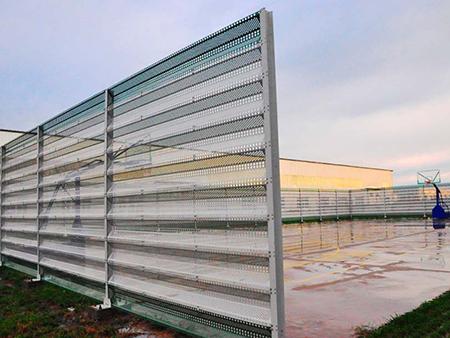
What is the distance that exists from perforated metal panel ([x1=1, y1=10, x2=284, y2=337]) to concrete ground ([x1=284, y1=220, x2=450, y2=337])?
41.1 inches

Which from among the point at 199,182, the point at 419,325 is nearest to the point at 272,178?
the point at 199,182

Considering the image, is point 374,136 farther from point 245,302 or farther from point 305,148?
point 245,302

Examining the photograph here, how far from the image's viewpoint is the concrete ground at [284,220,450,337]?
4.20m

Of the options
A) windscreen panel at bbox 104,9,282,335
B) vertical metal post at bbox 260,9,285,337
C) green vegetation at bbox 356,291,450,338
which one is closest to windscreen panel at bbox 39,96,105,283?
windscreen panel at bbox 104,9,282,335

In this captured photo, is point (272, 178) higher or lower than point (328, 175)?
lower

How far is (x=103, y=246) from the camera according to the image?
5195 millimetres

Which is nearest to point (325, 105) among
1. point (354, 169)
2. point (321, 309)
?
point (321, 309)

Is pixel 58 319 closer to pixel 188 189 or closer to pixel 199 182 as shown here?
pixel 188 189

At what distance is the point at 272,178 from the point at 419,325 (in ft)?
7.19

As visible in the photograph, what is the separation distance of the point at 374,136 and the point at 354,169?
56.5ft

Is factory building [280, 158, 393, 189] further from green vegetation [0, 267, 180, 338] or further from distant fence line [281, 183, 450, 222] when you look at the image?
Answer: green vegetation [0, 267, 180, 338]

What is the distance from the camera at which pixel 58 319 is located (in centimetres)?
486

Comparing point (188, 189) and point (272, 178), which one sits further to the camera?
point (188, 189)

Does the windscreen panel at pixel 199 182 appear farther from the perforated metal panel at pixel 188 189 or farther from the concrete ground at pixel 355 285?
the concrete ground at pixel 355 285
